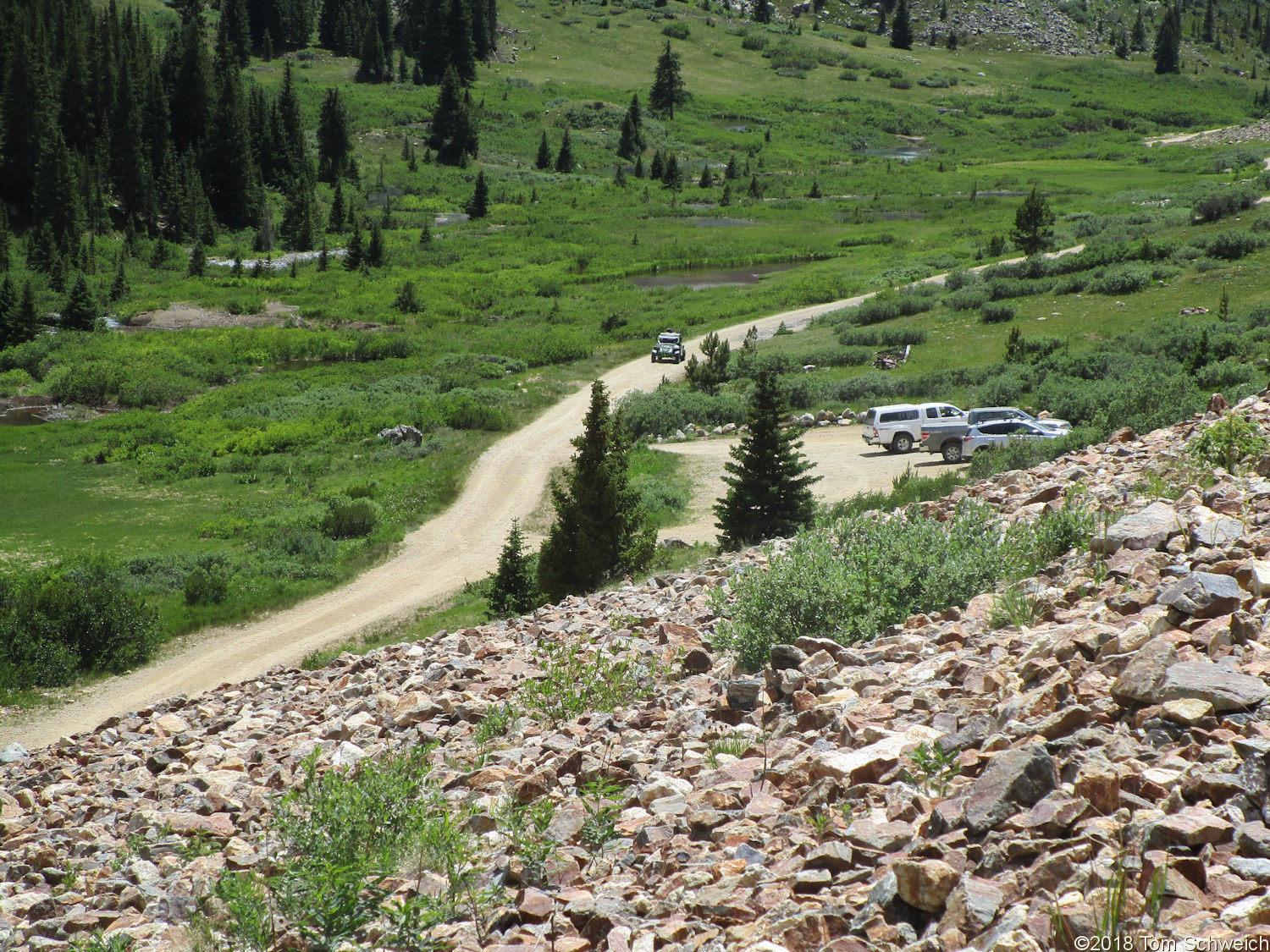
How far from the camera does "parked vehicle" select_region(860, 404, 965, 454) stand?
1543 inches

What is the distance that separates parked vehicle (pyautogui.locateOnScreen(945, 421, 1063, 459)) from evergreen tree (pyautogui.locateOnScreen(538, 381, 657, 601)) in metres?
15.6

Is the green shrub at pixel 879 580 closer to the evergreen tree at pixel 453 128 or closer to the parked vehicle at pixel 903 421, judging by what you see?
the parked vehicle at pixel 903 421

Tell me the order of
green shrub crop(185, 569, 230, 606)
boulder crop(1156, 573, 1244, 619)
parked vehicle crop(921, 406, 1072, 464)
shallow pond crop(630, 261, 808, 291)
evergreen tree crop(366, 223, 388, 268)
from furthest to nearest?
evergreen tree crop(366, 223, 388, 268), shallow pond crop(630, 261, 808, 291), parked vehicle crop(921, 406, 1072, 464), green shrub crop(185, 569, 230, 606), boulder crop(1156, 573, 1244, 619)

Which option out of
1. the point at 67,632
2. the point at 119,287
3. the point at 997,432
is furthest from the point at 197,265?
the point at 997,432

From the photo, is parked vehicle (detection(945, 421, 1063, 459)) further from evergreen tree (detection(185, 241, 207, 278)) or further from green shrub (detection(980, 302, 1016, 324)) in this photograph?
evergreen tree (detection(185, 241, 207, 278))

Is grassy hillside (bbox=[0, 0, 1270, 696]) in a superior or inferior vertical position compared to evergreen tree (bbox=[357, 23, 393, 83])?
inferior

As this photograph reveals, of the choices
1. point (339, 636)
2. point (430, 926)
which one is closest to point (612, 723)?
point (430, 926)

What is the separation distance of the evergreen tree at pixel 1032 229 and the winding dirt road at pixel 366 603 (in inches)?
1625

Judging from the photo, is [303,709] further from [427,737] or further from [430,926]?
[430,926]

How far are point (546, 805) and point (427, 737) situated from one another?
11.2ft

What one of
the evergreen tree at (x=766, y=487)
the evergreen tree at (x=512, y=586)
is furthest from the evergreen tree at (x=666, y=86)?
the evergreen tree at (x=512, y=586)

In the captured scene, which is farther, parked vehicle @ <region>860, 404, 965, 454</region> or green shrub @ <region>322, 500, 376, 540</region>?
parked vehicle @ <region>860, 404, 965, 454</region>

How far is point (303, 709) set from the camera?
555 inches

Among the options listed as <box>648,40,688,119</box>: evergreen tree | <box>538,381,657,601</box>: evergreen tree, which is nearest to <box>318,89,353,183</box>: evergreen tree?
<box>648,40,688,119</box>: evergreen tree
